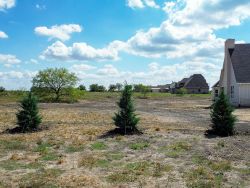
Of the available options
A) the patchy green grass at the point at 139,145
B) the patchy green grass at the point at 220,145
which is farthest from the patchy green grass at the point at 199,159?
the patchy green grass at the point at 139,145

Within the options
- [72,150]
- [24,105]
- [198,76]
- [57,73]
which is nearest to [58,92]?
[57,73]

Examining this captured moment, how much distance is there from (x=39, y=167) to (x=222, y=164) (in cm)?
450

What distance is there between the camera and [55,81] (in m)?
47.5

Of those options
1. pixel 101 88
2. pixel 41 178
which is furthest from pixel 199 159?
pixel 101 88

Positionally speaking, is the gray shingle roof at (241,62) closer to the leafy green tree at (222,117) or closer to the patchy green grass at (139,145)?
the leafy green tree at (222,117)

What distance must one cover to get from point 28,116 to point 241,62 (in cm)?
2648

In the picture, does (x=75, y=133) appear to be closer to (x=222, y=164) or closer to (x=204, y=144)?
(x=204, y=144)

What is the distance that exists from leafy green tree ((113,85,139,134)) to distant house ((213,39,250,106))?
66.6 feet

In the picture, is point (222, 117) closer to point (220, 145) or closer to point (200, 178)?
point (220, 145)

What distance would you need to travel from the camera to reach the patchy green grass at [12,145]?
1198cm

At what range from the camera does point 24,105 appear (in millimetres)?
16594

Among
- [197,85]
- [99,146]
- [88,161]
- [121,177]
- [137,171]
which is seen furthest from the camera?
[197,85]

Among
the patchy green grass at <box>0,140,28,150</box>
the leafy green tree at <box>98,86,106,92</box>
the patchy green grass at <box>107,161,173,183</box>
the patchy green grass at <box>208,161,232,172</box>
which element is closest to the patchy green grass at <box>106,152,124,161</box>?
the patchy green grass at <box>107,161,173,183</box>

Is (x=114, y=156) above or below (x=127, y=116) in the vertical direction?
below
